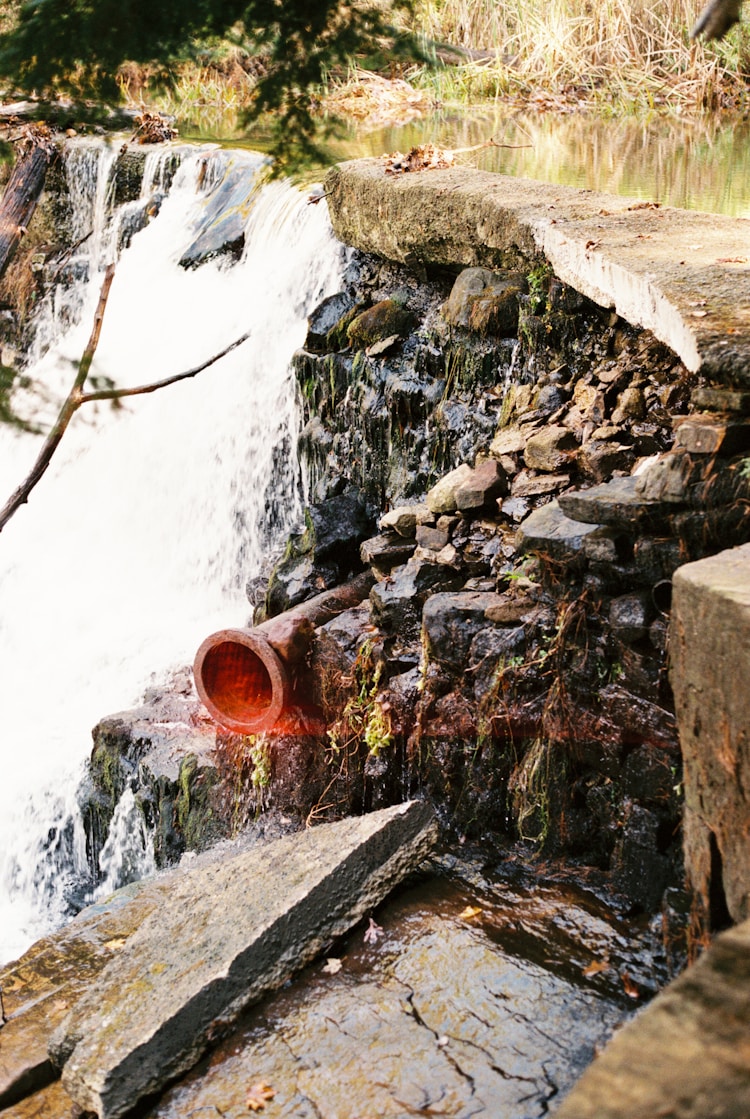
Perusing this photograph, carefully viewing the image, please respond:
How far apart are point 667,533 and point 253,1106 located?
2.06 m

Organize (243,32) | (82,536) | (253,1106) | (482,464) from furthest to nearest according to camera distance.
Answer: (82,536) → (482,464) → (243,32) → (253,1106)

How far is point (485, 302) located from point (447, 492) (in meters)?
1.21

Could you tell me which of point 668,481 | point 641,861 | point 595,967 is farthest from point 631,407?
point 595,967

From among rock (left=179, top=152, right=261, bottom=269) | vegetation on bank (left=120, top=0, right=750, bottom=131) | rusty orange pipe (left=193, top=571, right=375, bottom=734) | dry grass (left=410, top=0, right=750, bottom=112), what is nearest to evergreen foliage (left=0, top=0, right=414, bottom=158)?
rusty orange pipe (left=193, top=571, right=375, bottom=734)

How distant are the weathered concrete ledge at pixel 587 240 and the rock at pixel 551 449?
534 mm

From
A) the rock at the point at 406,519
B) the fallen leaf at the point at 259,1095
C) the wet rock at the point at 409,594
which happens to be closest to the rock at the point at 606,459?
the wet rock at the point at 409,594

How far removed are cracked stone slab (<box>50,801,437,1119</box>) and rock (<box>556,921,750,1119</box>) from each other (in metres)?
1.83

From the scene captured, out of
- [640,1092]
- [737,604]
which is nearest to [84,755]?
[737,604]

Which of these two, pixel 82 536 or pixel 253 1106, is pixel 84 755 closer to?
pixel 82 536

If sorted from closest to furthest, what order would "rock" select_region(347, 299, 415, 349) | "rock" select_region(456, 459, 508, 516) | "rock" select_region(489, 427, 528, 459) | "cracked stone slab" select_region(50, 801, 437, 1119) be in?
"cracked stone slab" select_region(50, 801, 437, 1119) → "rock" select_region(456, 459, 508, 516) → "rock" select_region(489, 427, 528, 459) → "rock" select_region(347, 299, 415, 349)

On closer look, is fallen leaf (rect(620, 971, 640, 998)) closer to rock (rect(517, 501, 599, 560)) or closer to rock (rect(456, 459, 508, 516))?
rock (rect(517, 501, 599, 560))

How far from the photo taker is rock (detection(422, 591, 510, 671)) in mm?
3875

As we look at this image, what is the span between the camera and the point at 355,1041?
2863 mm

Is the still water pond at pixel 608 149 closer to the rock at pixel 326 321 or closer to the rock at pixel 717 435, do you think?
the rock at pixel 326 321
